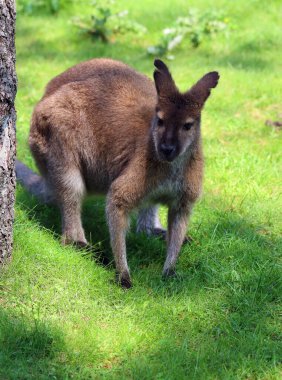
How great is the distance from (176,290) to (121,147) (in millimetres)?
1253

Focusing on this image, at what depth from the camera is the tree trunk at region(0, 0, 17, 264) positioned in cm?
455

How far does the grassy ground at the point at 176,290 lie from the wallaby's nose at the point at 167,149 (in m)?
1.00

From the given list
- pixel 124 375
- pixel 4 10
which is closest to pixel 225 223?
pixel 124 375

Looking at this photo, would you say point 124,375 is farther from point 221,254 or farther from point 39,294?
point 221,254

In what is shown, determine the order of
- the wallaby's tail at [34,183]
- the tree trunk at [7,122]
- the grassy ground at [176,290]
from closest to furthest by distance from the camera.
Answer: the grassy ground at [176,290] < the tree trunk at [7,122] < the wallaby's tail at [34,183]

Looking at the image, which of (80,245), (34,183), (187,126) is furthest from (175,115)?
(34,183)

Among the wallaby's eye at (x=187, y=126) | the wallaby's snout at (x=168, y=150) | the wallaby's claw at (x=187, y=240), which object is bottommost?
the wallaby's claw at (x=187, y=240)

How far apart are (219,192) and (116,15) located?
4.83 metres

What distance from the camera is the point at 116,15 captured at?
34.3 ft

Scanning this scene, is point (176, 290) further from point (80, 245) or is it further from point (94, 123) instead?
point (94, 123)

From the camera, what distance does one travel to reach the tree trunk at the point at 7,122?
4551 millimetres

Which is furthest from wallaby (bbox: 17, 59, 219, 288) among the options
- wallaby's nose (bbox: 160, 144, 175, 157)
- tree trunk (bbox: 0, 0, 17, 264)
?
tree trunk (bbox: 0, 0, 17, 264)

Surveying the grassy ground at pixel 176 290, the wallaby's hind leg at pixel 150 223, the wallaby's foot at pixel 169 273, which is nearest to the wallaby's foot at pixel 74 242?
the grassy ground at pixel 176 290

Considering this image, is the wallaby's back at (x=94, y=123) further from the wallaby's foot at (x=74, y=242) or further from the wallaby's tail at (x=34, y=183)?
the wallaby's foot at (x=74, y=242)
